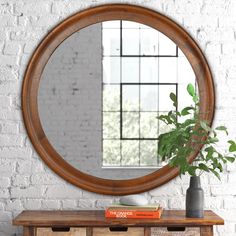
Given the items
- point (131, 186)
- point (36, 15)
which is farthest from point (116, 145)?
point (36, 15)

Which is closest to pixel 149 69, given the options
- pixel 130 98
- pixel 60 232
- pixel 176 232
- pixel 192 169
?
pixel 130 98

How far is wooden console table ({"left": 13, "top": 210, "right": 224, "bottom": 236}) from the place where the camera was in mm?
3992

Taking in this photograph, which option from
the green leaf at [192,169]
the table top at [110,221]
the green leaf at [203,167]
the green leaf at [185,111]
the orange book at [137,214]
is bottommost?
the table top at [110,221]

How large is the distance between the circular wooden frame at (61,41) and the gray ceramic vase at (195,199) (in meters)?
0.30

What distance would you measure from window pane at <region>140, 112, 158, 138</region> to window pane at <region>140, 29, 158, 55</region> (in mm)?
394

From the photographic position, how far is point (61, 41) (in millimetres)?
4469

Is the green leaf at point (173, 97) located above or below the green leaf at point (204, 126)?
above

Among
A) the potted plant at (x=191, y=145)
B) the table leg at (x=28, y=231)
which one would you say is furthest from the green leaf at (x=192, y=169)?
the table leg at (x=28, y=231)

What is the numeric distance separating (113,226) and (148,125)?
0.75 metres

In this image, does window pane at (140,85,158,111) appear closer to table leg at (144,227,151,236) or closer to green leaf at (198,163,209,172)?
green leaf at (198,163,209,172)

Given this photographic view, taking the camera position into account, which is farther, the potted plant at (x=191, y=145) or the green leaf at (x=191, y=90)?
the green leaf at (x=191, y=90)

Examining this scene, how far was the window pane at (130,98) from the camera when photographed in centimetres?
445

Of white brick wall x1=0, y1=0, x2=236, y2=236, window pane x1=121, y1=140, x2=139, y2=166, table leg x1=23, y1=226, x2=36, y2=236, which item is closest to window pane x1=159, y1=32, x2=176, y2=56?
white brick wall x1=0, y1=0, x2=236, y2=236

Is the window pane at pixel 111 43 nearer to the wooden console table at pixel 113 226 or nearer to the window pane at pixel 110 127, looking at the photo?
the window pane at pixel 110 127
